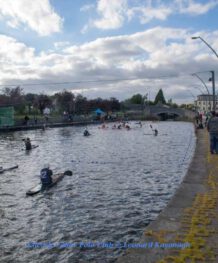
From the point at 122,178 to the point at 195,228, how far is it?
13.0 metres

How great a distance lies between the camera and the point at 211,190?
14078 millimetres

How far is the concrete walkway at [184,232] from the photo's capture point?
7.96m

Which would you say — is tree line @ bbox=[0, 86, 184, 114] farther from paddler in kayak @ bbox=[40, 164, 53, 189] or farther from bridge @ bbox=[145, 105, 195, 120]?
paddler in kayak @ bbox=[40, 164, 53, 189]

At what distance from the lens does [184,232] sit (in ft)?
30.9

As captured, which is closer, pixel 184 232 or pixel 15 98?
pixel 184 232

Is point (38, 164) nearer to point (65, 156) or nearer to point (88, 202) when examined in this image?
point (65, 156)

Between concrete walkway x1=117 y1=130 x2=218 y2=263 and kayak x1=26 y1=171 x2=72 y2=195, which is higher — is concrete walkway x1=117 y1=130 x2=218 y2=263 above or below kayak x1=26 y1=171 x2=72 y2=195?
above

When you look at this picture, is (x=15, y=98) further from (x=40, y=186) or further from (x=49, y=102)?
(x=40, y=186)

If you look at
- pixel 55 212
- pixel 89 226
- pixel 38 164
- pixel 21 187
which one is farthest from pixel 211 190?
pixel 38 164

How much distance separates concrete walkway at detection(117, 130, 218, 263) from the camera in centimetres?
796

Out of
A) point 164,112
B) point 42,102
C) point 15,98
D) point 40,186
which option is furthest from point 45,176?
point 164,112

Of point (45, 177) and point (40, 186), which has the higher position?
point (45, 177)

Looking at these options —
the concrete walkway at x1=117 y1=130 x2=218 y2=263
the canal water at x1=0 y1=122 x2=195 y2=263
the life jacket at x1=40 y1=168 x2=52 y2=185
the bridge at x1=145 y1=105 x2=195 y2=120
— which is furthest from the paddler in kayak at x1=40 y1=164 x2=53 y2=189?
the bridge at x1=145 y1=105 x2=195 y2=120

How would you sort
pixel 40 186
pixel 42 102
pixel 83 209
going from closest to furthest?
pixel 83 209 < pixel 40 186 < pixel 42 102
